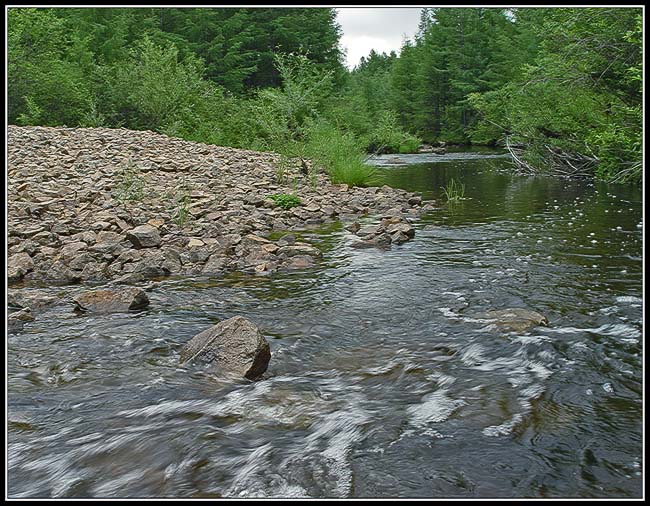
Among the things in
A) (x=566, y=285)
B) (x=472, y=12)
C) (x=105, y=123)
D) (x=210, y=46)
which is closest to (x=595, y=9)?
(x=566, y=285)

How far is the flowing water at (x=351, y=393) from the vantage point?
2.78 metres

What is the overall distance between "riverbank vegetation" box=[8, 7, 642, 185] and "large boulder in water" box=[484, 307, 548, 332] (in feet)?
18.4

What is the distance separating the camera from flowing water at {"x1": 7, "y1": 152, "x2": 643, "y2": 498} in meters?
2.78

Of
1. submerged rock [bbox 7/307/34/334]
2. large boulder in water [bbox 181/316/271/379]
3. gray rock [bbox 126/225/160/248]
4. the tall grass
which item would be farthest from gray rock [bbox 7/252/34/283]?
the tall grass

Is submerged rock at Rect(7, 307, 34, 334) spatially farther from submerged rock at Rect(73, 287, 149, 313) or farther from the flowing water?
submerged rock at Rect(73, 287, 149, 313)

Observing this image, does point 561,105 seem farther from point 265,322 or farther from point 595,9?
point 265,322

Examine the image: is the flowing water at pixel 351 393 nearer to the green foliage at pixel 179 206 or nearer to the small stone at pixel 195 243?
the small stone at pixel 195 243

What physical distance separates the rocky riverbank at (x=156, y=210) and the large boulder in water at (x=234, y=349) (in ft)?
8.12

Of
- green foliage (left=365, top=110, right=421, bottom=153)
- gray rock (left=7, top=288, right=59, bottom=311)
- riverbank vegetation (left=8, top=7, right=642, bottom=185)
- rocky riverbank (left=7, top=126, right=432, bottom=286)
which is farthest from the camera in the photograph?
green foliage (left=365, top=110, right=421, bottom=153)

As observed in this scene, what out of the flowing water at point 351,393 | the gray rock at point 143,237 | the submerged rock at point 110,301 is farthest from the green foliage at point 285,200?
the submerged rock at point 110,301

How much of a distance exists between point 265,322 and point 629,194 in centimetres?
961

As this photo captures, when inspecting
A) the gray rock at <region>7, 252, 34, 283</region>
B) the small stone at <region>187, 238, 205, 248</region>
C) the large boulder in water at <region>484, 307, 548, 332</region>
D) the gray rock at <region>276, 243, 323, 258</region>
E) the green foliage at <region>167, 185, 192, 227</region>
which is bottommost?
the large boulder in water at <region>484, 307, 548, 332</region>

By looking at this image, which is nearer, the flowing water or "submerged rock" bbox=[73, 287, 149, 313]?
the flowing water

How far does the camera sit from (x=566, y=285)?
579 cm
